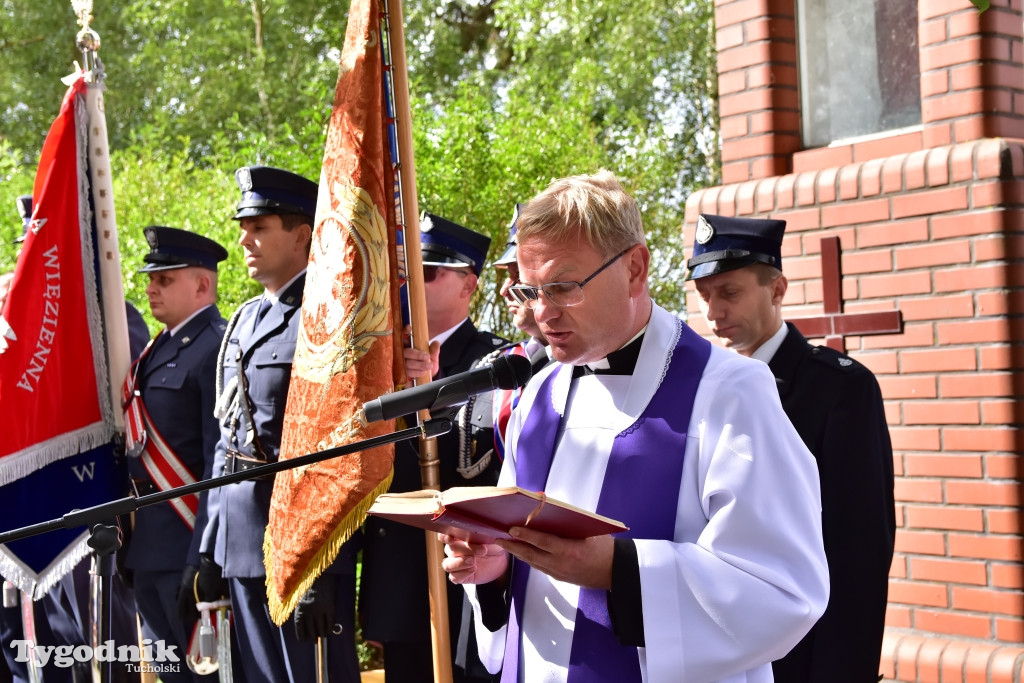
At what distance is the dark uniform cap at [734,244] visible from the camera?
4.01 meters

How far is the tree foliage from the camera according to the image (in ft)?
32.2

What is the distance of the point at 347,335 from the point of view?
394 cm

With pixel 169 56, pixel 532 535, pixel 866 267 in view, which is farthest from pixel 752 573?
pixel 169 56

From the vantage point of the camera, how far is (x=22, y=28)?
24.0 m

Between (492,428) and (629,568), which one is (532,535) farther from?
(492,428)

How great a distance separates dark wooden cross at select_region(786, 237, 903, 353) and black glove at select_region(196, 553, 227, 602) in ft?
8.72

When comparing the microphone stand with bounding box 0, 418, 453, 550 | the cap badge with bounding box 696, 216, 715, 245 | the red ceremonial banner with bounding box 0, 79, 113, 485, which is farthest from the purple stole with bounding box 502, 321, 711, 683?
the red ceremonial banner with bounding box 0, 79, 113, 485

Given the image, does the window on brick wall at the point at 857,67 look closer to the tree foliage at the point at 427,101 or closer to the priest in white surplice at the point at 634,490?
the priest in white surplice at the point at 634,490

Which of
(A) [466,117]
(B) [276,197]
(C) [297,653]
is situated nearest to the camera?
(C) [297,653]

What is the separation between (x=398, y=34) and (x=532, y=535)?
2249 mm

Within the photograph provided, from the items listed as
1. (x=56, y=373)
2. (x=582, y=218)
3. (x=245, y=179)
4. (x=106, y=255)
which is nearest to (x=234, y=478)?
(x=582, y=218)

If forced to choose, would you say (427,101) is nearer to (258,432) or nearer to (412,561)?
(258,432)

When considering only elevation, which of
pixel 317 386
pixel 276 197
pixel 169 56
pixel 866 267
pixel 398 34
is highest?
pixel 169 56

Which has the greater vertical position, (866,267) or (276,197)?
(276,197)
